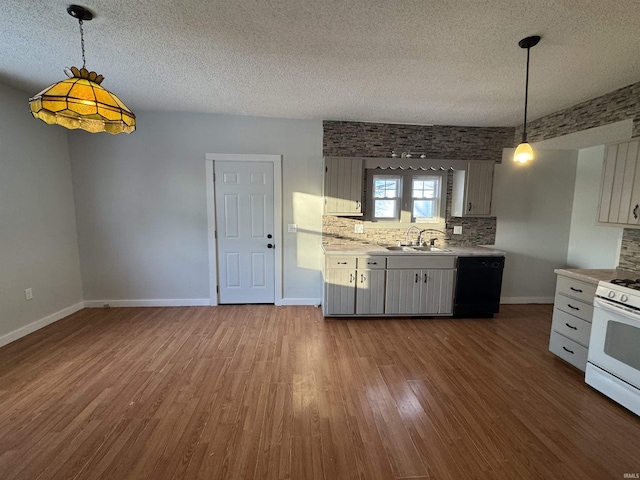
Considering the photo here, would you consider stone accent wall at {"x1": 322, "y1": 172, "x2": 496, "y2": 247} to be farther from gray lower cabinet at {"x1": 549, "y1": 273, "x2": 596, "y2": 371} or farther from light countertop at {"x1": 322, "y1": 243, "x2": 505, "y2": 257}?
gray lower cabinet at {"x1": 549, "y1": 273, "x2": 596, "y2": 371}

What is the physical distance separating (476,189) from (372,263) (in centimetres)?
186

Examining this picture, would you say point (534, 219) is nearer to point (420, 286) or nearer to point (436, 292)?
point (436, 292)

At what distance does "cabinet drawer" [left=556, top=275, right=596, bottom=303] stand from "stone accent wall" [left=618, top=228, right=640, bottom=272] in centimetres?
69

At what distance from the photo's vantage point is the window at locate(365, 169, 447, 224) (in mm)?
3947

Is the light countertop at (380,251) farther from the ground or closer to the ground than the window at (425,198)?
closer to the ground

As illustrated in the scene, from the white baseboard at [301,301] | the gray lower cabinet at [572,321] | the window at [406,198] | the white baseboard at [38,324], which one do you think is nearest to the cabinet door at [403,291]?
the window at [406,198]

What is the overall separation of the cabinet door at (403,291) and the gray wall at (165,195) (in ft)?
4.01

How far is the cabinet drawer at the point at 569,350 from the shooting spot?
2.37 m

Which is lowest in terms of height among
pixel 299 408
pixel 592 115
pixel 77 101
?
pixel 299 408

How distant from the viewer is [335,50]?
208cm

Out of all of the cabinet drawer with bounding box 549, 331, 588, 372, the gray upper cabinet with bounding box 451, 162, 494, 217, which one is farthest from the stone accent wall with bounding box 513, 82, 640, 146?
the cabinet drawer with bounding box 549, 331, 588, 372

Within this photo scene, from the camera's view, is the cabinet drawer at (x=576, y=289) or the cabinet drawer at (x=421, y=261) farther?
the cabinet drawer at (x=421, y=261)

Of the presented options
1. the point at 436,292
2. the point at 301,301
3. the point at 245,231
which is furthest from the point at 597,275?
the point at 245,231

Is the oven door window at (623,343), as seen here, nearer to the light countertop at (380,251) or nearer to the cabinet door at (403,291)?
the light countertop at (380,251)
